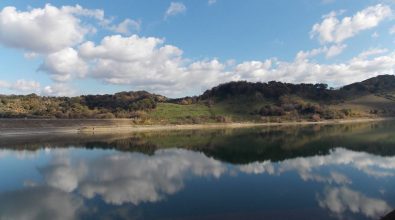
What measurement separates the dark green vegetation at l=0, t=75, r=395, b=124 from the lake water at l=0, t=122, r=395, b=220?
2060 inches

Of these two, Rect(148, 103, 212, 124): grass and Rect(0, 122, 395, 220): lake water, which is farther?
Rect(148, 103, 212, 124): grass

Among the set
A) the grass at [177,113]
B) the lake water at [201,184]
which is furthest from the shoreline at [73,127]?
the lake water at [201,184]

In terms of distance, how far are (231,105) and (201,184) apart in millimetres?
98940

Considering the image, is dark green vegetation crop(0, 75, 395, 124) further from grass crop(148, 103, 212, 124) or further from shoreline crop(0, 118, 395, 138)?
shoreline crop(0, 118, 395, 138)

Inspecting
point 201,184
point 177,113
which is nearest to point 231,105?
point 177,113

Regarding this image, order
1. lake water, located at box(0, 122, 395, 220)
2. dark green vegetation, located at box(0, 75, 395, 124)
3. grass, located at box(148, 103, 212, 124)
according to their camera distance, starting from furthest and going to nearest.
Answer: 1. grass, located at box(148, 103, 212, 124)
2. dark green vegetation, located at box(0, 75, 395, 124)
3. lake water, located at box(0, 122, 395, 220)

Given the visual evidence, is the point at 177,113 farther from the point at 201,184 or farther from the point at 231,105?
the point at 201,184

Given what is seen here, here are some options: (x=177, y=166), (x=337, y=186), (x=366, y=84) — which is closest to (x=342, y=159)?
(x=337, y=186)

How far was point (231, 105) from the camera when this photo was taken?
126 m

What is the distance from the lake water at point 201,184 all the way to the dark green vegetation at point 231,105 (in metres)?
52.3

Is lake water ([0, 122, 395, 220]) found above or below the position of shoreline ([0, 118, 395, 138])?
below

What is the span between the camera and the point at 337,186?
2562cm

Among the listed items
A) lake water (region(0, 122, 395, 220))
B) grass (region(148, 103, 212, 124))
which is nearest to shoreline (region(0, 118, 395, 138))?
grass (region(148, 103, 212, 124))

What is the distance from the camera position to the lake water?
2006cm
